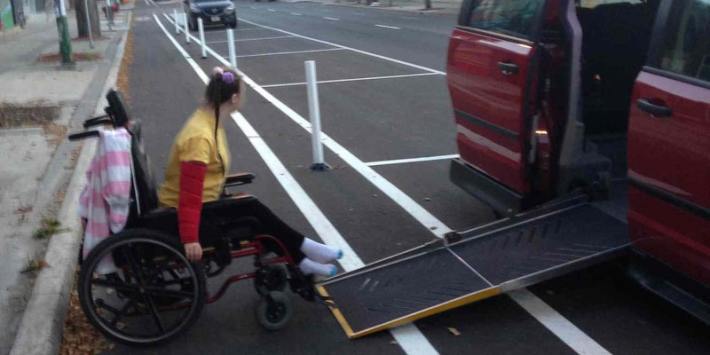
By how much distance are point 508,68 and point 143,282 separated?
256cm

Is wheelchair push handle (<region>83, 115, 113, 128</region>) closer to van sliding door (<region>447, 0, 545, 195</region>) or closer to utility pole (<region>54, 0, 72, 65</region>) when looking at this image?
van sliding door (<region>447, 0, 545, 195</region>)

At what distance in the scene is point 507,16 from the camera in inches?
231

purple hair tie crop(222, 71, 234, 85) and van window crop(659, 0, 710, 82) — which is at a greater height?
van window crop(659, 0, 710, 82)

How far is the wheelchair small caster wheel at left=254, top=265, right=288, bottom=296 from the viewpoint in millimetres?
4773

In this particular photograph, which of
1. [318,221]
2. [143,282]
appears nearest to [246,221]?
[143,282]

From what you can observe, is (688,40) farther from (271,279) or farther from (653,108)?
(271,279)

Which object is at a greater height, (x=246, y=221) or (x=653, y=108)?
(x=653, y=108)

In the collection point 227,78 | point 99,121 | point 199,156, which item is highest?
point 227,78

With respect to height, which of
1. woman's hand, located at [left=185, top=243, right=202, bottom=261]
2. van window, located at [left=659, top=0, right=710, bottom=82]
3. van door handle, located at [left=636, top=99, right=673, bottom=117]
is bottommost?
woman's hand, located at [left=185, top=243, right=202, bottom=261]

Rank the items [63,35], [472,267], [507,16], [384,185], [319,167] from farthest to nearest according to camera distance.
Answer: [63,35], [319,167], [384,185], [507,16], [472,267]

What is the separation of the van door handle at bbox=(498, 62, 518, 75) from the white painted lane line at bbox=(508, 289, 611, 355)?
53.0 inches

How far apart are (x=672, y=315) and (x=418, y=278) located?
140cm

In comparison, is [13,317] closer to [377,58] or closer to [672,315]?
[672,315]

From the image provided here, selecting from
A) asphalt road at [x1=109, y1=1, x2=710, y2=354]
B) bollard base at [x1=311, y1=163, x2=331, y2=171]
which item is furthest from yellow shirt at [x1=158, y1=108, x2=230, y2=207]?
bollard base at [x1=311, y1=163, x2=331, y2=171]
